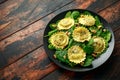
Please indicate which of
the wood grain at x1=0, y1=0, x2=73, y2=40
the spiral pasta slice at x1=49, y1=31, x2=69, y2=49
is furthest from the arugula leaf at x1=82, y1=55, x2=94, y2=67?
the wood grain at x1=0, y1=0, x2=73, y2=40

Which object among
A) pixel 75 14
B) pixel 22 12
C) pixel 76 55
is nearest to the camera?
pixel 76 55

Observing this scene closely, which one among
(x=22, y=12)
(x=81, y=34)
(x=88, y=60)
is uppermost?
(x=22, y=12)

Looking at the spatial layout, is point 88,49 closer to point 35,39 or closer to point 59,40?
point 59,40

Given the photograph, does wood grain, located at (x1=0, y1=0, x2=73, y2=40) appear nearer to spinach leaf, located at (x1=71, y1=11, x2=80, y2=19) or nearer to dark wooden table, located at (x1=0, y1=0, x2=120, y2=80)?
dark wooden table, located at (x1=0, y1=0, x2=120, y2=80)

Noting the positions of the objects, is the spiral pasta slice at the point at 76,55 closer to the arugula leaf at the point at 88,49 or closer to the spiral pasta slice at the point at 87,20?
the arugula leaf at the point at 88,49

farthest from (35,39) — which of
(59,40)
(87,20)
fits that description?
(87,20)
